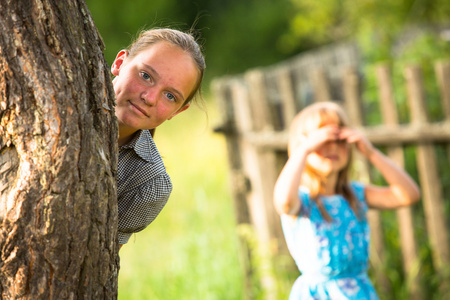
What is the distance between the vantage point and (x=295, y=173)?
2.84 m

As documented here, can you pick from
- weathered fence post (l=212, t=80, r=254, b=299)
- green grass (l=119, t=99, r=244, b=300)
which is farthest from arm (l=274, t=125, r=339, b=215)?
→ weathered fence post (l=212, t=80, r=254, b=299)

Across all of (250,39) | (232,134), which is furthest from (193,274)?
(250,39)

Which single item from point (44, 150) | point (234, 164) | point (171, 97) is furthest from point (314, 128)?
point (234, 164)

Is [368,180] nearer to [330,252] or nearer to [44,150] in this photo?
[330,252]

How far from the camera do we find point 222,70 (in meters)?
22.3

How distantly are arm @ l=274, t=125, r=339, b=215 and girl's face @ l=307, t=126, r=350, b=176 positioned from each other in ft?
0.27


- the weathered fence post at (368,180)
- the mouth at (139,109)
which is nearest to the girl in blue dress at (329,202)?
the weathered fence post at (368,180)

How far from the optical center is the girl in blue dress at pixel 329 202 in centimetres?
285

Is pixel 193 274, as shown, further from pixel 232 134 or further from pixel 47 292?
pixel 47 292

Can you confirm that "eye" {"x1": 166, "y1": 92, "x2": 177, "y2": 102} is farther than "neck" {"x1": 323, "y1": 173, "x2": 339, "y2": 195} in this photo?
No

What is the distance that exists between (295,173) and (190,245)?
2754 millimetres

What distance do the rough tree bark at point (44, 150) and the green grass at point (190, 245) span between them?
1.46 meters

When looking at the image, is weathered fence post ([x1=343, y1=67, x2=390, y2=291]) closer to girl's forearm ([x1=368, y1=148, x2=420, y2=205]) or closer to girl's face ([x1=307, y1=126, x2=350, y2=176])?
girl's forearm ([x1=368, y1=148, x2=420, y2=205])

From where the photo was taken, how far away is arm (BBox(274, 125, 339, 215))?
2844 mm
